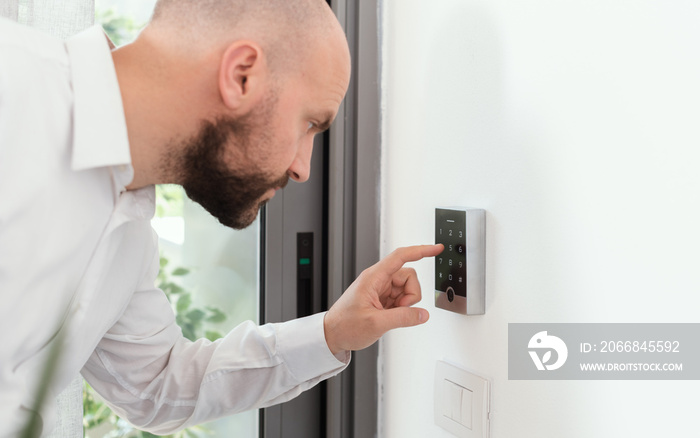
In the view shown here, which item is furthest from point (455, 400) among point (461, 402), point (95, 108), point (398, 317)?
point (95, 108)

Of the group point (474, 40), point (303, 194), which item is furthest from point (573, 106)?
point (303, 194)

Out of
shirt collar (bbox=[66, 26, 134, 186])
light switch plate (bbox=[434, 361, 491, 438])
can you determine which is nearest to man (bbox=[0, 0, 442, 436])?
shirt collar (bbox=[66, 26, 134, 186])

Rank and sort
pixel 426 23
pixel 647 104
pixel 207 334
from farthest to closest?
pixel 207 334 → pixel 426 23 → pixel 647 104

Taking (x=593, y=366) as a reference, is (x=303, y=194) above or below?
above

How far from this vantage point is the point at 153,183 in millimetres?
823

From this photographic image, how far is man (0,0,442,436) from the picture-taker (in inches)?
27.0

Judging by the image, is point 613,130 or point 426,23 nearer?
point 613,130

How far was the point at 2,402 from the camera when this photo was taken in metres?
0.69

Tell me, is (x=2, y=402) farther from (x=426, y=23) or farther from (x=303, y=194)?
(x=426, y=23)

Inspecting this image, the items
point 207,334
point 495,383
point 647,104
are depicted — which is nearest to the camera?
point 647,104

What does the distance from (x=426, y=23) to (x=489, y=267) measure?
Result: 411mm

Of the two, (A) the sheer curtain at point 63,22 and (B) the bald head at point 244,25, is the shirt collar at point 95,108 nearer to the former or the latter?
(B) the bald head at point 244,25

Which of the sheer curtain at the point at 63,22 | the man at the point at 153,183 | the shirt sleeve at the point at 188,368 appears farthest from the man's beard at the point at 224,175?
the sheer curtain at the point at 63,22

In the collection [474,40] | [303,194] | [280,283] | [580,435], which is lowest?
[580,435]
